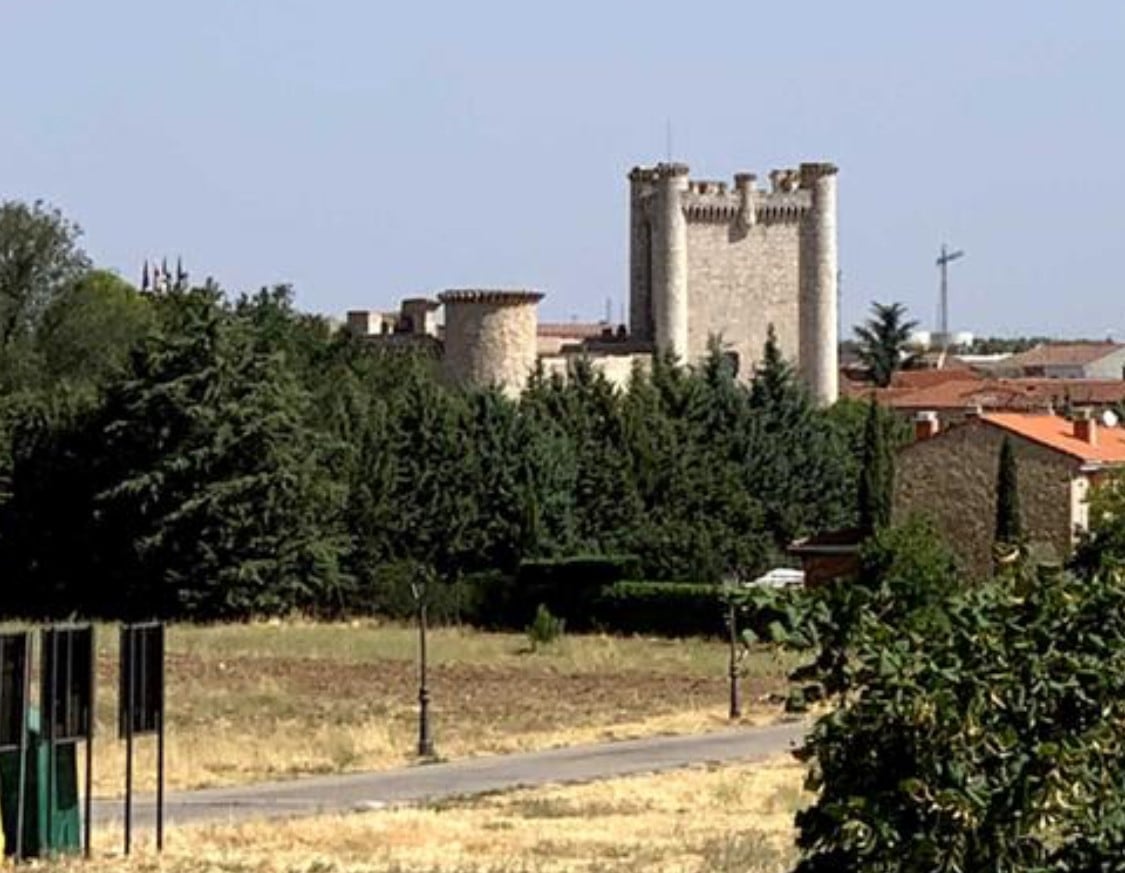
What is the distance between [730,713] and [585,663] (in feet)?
40.2

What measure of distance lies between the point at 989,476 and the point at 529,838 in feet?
140

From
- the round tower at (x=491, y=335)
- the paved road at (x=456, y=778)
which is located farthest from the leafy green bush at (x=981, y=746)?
the round tower at (x=491, y=335)

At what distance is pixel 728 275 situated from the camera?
112062 millimetres

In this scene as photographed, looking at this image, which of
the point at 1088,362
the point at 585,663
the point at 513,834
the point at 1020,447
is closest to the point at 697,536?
the point at 1020,447

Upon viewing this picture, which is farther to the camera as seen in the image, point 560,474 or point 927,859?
point 560,474

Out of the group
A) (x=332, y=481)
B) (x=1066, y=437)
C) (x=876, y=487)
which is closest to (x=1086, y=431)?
(x=1066, y=437)

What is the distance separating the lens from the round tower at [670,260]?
109125 millimetres

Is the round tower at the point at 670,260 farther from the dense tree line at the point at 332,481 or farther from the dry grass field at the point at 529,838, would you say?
the dry grass field at the point at 529,838

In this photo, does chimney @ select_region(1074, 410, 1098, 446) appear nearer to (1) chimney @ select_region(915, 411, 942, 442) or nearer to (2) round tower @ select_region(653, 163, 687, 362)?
(1) chimney @ select_region(915, 411, 942, 442)

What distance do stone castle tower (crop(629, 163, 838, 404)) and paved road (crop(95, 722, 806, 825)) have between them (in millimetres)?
71270

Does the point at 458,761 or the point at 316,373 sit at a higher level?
the point at 316,373

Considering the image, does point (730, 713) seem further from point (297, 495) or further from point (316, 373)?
point (316, 373)

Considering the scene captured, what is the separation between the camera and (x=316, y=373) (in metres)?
83.2

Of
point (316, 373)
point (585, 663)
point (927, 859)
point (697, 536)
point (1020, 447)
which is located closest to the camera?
point (927, 859)
